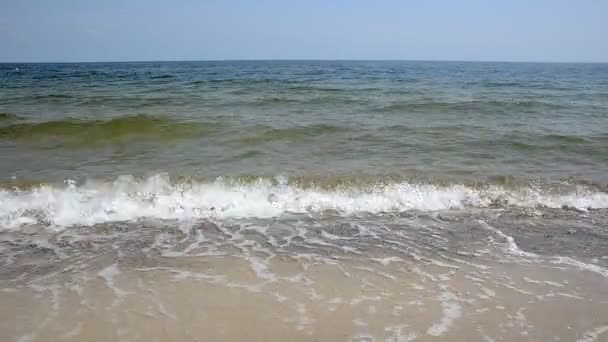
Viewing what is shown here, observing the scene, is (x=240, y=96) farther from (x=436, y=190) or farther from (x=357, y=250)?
(x=357, y=250)

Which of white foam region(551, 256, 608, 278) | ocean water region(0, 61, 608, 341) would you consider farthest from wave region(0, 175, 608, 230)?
white foam region(551, 256, 608, 278)

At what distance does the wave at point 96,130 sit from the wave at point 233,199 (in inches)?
159

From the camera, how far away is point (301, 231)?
5.70 meters

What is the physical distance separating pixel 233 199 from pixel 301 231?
172 centimetres

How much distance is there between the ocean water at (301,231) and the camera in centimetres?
359

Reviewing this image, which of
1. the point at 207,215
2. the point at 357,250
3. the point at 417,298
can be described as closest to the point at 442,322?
the point at 417,298

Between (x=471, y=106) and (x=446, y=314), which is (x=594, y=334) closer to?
(x=446, y=314)

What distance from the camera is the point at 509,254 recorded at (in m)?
4.93

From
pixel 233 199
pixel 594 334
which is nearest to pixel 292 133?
pixel 233 199

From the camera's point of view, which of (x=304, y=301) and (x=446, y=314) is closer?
(x=446, y=314)

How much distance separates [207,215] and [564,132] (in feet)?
34.5

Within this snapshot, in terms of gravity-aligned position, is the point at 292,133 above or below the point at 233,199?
above

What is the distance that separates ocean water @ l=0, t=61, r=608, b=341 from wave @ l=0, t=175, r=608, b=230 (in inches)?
1.6

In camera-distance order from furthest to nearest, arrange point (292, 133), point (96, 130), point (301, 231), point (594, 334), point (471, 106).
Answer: point (471, 106) → point (96, 130) → point (292, 133) → point (301, 231) → point (594, 334)
